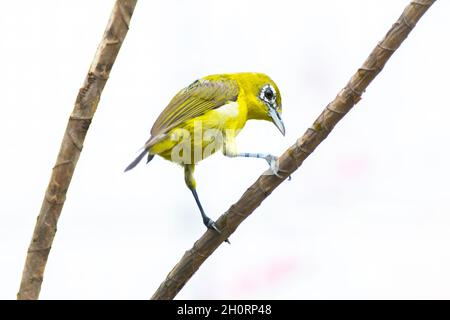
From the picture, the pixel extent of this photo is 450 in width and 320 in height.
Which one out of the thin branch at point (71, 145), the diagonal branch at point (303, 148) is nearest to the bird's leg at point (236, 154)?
the diagonal branch at point (303, 148)

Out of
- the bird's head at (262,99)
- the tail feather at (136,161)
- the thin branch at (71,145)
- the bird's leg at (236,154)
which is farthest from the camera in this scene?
the bird's head at (262,99)

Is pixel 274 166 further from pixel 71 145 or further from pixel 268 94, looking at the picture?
pixel 268 94

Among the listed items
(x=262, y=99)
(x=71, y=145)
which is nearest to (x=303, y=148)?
(x=71, y=145)

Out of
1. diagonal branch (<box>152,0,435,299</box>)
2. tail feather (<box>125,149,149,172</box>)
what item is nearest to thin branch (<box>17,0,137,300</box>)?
tail feather (<box>125,149,149,172</box>)

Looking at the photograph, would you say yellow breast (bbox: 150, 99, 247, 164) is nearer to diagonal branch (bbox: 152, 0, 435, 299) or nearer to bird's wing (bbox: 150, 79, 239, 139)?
bird's wing (bbox: 150, 79, 239, 139)

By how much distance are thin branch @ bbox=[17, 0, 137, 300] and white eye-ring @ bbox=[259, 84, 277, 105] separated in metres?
1.13

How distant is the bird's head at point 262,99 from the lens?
2.57 metres

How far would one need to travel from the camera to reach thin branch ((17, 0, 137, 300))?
1506 mm

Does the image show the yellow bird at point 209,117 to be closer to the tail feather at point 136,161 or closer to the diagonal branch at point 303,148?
the tail feather at point 136,161

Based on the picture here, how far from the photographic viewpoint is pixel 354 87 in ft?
5.46

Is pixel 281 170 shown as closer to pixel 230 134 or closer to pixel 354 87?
pixel 354 87

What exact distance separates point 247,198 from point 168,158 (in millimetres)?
594

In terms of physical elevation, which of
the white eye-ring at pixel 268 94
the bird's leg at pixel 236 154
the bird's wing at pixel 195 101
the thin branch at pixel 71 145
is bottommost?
the thin branch at pixel 71 145
